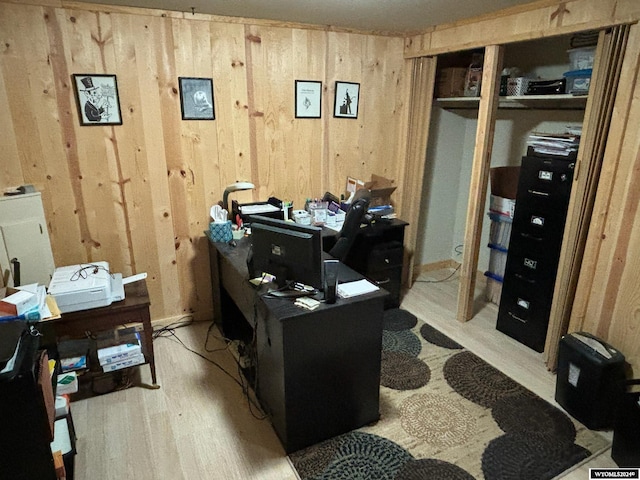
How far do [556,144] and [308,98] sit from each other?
179cm

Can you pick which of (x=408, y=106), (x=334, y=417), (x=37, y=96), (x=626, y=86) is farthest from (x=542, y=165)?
(x=37, y=96)

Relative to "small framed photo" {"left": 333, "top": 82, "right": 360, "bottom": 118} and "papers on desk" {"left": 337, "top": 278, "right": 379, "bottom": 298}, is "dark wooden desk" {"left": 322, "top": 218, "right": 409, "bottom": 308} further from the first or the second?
"papers on desk" {"left": 337, "top": 278, "right": 379, "bottom": 298}

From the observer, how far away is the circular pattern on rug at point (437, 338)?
2969 mm

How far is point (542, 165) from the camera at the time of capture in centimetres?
264

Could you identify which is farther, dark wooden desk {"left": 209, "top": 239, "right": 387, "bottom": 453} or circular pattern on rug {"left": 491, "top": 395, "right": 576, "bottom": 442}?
circular pattern on rug {"left": 491, "top": 395, "right": 576, "bottom": 442}

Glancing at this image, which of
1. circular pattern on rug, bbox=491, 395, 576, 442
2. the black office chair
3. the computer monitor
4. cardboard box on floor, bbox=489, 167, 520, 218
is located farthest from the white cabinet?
cardboard box on floor, bbox=489, 167, 520, 218

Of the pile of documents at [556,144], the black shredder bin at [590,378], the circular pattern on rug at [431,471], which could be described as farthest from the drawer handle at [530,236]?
the circular pattern on rug at [431,471]

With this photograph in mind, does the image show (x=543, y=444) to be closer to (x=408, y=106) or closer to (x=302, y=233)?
(x=302, y=233)

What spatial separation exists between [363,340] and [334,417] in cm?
43

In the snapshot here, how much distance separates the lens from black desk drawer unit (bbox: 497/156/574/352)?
8.53ft

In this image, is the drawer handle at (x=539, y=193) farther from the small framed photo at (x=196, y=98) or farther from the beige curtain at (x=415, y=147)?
the small framed photo at (x=196, y=98)

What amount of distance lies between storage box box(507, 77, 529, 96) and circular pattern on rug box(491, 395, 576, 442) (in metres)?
2.06

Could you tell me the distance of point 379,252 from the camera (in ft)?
10.8

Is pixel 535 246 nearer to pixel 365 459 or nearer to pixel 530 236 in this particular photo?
pixel 530 236
